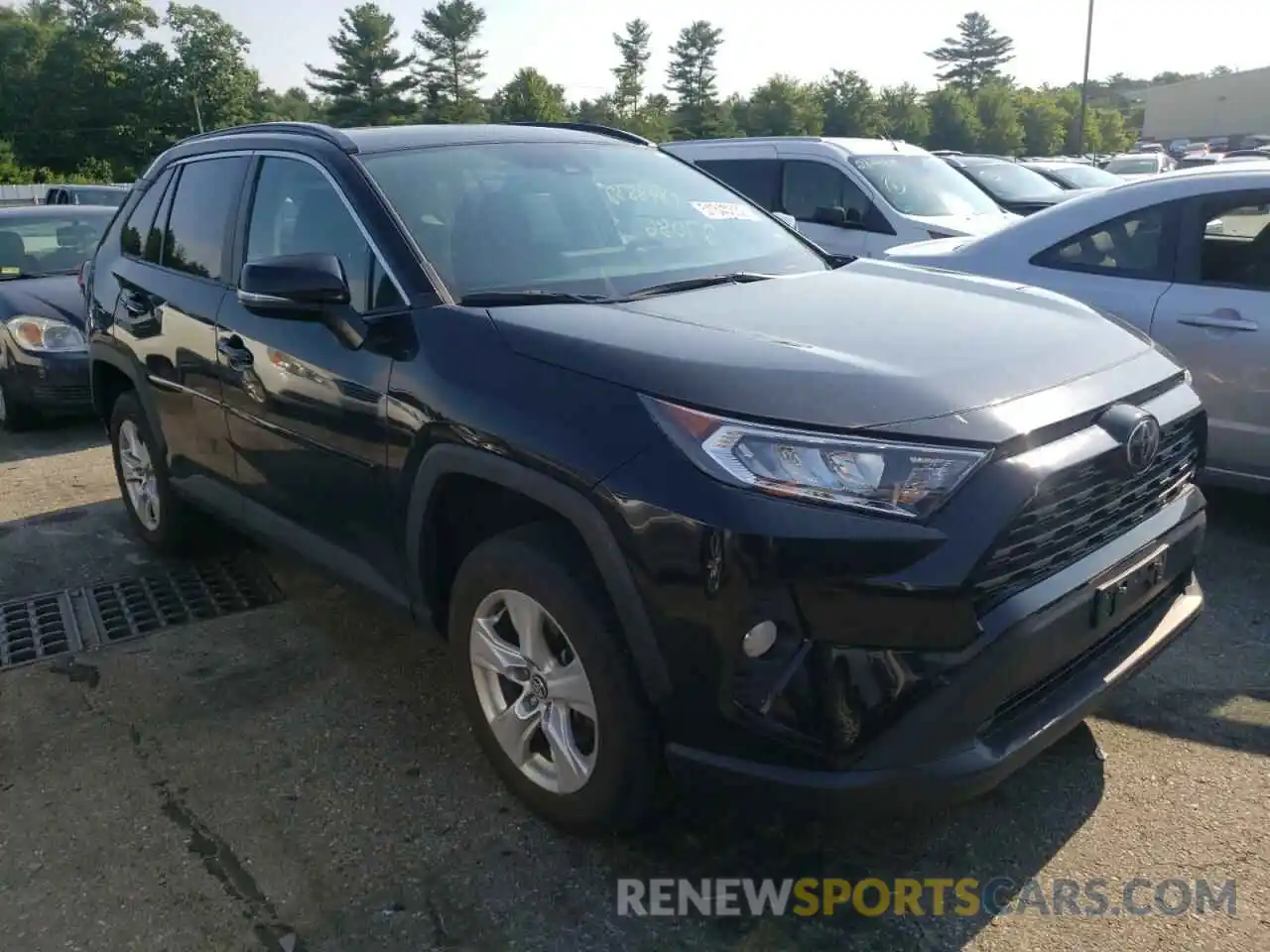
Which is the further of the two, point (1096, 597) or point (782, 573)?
point (1096, 597)

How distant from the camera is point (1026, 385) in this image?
238 centimetres

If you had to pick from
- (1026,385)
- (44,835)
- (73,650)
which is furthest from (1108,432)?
(73,650)

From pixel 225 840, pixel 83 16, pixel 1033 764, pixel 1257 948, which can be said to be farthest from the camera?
pixel 83 16

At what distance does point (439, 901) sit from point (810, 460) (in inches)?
53.5

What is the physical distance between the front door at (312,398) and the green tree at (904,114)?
54.1 metres

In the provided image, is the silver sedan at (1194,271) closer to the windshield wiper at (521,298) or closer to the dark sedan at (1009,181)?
the windshield wiper at (521,298)

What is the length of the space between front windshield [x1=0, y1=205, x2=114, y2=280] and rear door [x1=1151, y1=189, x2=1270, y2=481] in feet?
24.2

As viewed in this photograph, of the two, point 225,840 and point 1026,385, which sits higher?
point 1026,385

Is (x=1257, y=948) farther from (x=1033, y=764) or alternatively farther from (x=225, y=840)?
(x=225, y=840)

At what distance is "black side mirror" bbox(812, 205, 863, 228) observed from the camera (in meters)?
8.77

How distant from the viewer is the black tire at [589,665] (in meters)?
2.36

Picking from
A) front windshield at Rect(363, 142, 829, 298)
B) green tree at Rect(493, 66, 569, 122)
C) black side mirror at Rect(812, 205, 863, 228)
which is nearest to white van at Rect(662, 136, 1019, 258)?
black side mirror at Rect(812, 205, 863, 228)

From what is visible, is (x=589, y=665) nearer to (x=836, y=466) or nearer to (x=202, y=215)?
(x=836, y=466)

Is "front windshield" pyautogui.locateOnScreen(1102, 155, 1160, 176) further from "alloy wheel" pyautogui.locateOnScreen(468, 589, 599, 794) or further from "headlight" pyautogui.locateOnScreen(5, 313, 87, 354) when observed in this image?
"alloy wheel" pyautogui.locateOnScreen(468, 589, 599, 794)
